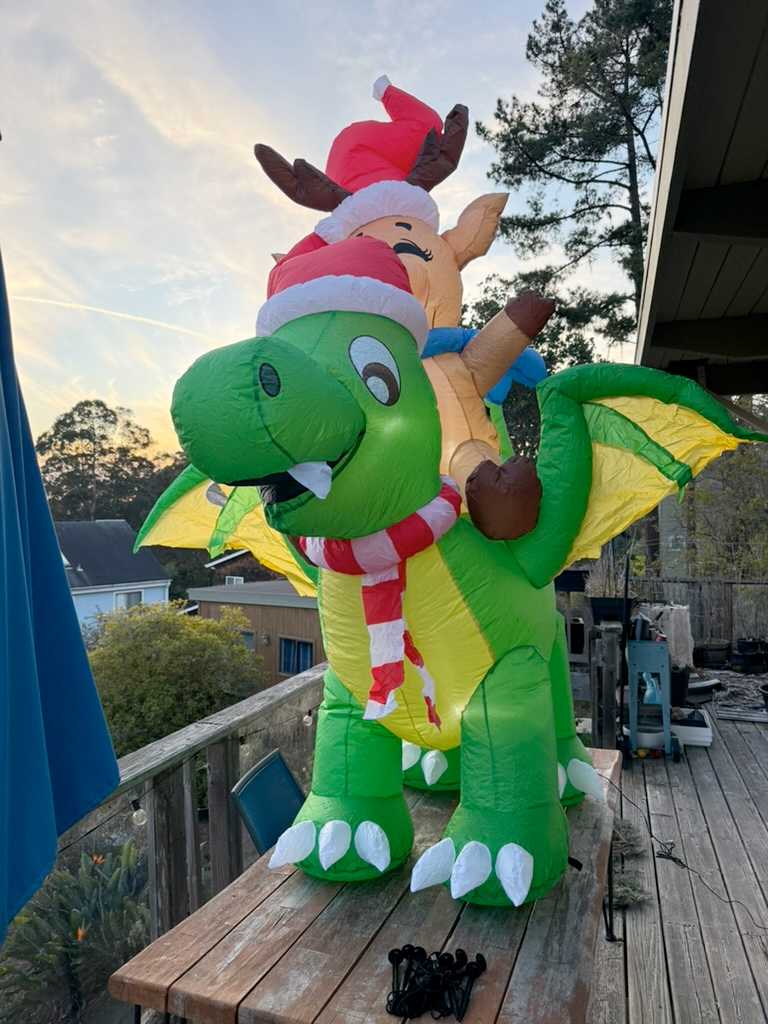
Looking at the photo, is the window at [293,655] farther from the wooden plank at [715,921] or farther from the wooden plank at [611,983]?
the wooden plank at [611,983]

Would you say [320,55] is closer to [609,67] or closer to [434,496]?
[434,496]

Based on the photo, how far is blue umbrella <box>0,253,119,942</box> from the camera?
0.97 meters

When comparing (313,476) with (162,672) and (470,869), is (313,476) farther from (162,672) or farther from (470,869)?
(162,672)

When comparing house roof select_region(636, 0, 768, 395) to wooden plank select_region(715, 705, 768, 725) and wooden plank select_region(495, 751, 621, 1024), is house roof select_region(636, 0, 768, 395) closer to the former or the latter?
wooden plank select_region(495, 751, 621, 1024)

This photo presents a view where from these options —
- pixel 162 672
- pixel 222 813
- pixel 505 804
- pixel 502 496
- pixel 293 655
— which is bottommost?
pixel 293 655

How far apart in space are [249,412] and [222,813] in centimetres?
156

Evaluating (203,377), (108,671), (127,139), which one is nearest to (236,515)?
(203,377)

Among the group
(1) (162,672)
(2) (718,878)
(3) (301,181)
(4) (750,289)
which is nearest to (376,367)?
(3) (301,181)

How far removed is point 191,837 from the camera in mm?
2082

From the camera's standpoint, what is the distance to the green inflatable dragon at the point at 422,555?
1461mm

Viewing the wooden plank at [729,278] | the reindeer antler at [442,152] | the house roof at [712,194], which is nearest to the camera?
the house roof at [712,194]

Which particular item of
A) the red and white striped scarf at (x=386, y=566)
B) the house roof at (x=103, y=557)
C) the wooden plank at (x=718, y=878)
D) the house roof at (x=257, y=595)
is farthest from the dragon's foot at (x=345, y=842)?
the house roof at (x=103, y=557)

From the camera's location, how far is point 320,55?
3.91 m

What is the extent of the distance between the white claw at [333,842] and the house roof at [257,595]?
1202 centimetres
